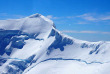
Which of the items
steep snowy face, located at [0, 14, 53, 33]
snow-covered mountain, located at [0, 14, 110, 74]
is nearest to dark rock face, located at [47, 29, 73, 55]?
snow-covered mountain, located at [0, 14, 110, 74]

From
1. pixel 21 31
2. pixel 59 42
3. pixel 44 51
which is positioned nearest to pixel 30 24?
pixel 21 31

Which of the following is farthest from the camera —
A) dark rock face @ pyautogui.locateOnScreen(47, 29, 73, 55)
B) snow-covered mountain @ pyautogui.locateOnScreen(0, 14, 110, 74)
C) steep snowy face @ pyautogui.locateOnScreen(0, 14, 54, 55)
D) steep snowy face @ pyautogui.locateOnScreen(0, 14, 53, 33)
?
steep snowy face @ pyautogui.locateOnScreen(0, 14, 53, 33)

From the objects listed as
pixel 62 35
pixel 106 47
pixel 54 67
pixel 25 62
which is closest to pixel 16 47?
pixel 25 62

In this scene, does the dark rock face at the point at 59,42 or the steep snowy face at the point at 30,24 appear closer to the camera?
the dark rock face at the point at 59,42

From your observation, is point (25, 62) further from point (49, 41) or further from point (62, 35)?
point (62, 35)

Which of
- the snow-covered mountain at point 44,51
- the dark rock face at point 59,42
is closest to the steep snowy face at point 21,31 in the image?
the snow-covered mountain at point 44,51

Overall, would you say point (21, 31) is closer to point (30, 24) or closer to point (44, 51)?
point (30, 24)

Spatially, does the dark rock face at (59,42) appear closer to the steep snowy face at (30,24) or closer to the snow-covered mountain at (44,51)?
the snow-covered mountain at (44,51)

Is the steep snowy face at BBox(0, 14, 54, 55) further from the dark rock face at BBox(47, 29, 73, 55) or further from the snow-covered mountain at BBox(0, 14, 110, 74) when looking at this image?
the dark rock face at BBox(47, 29, 73, 55)
